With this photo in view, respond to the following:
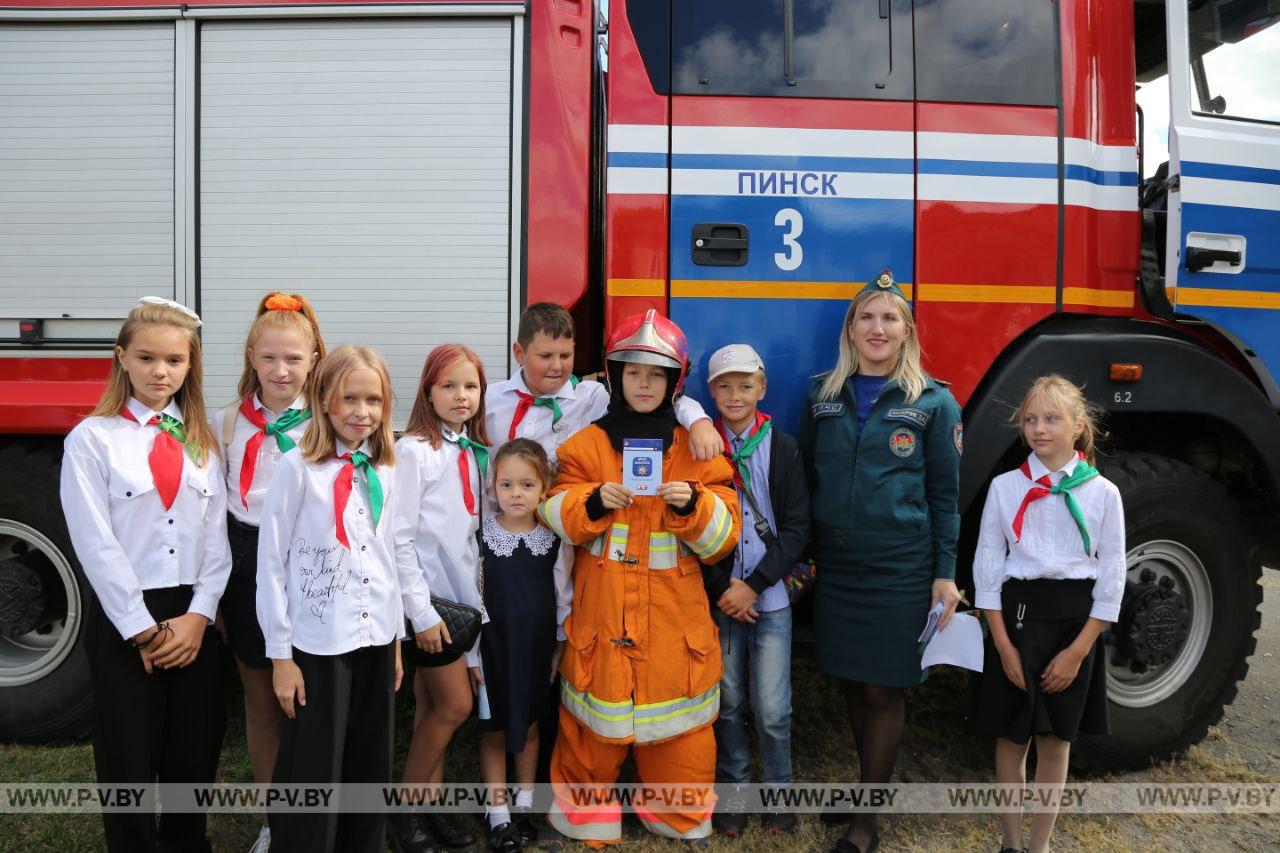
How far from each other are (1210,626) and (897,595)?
1579mm

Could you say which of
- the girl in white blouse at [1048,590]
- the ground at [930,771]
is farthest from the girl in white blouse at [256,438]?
the girl in white blouse at [1048,590]

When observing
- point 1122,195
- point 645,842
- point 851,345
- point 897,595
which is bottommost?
point 645,842

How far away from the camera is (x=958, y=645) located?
254cm

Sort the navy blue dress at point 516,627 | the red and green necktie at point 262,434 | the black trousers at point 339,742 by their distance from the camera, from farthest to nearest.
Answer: the navy blue dress at point 516,627 → the red and green necktie at point 262,434 → the black trousers at point 339,742

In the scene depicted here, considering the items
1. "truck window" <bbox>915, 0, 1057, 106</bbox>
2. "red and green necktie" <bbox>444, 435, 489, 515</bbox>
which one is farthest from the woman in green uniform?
"red and green necktie" <bbox>444, 435, 489, 515</bbox>

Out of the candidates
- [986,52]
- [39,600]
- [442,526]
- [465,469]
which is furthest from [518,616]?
[986,52]

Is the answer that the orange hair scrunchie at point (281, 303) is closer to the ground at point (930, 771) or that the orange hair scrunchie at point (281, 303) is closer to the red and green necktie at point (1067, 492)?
the ground at point (930, 771)

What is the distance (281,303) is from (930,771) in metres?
3.04

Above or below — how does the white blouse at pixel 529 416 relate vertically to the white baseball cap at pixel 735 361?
below

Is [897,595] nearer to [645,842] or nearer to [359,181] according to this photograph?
[645,842]

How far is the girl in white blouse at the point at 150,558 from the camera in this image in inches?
81.5

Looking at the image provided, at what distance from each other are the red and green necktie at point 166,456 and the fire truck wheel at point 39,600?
3.84 feet

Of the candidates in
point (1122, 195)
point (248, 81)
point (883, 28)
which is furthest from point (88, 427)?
point (1122, 195)

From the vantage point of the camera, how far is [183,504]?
2174 millimetres
